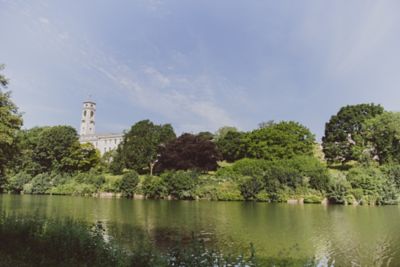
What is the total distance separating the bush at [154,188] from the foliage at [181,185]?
76 cm

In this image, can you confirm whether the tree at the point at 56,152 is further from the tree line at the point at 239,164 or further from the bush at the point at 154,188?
the bush at the point at 154,188

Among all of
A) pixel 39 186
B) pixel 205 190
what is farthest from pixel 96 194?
pixel 205 190

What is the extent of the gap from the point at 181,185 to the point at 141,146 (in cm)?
1700

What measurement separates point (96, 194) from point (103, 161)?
24125 millimetres

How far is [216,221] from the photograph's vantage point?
22156 millimetres

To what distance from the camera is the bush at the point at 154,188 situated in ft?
161

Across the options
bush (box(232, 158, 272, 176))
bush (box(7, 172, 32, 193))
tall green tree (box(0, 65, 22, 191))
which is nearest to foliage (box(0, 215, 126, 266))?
tall green tree (box(0, 65, 22, 191))

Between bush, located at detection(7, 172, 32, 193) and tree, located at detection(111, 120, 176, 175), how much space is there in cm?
1491

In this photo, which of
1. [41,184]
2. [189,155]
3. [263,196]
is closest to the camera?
[263,196]

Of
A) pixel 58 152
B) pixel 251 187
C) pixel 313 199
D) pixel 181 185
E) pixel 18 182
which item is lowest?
pixel 313 199

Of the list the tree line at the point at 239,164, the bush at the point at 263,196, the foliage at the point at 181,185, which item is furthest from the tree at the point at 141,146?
the bush at the point at 263,196

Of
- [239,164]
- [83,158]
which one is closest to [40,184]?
[83,158]

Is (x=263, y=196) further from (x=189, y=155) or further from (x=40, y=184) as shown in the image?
(x=40, y=184)

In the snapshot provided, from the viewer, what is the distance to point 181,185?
47.6 meters
